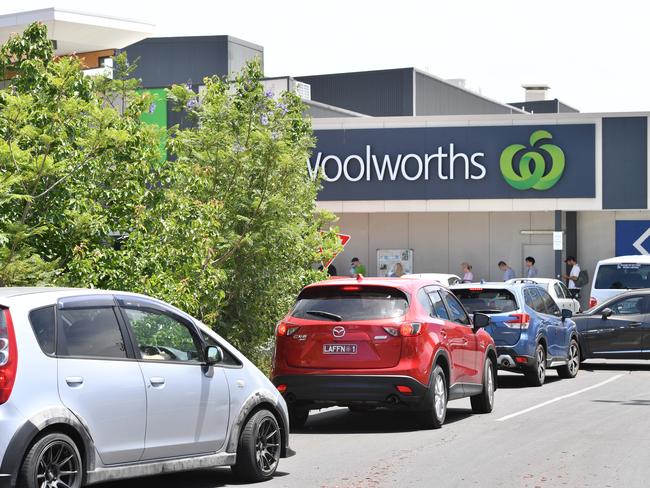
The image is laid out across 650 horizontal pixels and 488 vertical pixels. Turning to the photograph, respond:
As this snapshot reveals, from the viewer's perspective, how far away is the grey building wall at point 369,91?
184ft

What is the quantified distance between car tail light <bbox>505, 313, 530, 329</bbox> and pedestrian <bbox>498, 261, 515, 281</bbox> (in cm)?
1676

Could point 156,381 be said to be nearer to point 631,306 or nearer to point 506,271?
point 631,306

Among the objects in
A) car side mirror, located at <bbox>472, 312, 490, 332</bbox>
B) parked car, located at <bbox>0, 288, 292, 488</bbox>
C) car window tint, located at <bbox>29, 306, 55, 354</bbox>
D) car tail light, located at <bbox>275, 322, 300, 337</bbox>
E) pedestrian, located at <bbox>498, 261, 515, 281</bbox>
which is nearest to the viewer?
parked car, located at <bbox>0, 288, 292, 488</bbox>

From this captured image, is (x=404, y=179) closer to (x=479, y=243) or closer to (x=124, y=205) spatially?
(x=479, y=243)

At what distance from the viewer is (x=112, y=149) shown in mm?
14000

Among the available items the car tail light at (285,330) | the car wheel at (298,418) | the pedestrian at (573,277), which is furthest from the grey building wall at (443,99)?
the car tail light at (285,330)

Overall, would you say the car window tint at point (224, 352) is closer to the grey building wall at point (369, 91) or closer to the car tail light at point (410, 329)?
the car tail light at point (410, 329)

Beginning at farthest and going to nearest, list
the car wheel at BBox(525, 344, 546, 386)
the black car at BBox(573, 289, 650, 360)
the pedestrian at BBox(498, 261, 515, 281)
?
1. the pedestrian at BBox(498, 261, 515, 281)
2. the black car at BBox(573, 289, 650, 360)
3. the car wheel at BBox(525, 344, 546, 386)

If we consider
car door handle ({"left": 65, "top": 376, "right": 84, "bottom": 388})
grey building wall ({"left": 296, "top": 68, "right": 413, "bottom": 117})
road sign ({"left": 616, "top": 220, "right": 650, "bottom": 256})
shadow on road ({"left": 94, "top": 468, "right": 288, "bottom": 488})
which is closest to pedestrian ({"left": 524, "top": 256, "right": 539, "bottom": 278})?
road sign ({"left": 616, "top": 220, "right": 650, "bottom": 256})

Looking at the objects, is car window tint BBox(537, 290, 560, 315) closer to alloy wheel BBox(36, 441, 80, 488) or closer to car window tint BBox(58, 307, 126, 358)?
car window tint BBox(58, 307, 126, 358)

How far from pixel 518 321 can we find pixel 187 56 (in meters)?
40.4

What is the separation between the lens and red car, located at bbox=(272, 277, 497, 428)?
13.0 metres

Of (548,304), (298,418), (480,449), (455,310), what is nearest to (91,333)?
(480,449)

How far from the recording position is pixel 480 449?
11.8 meters
